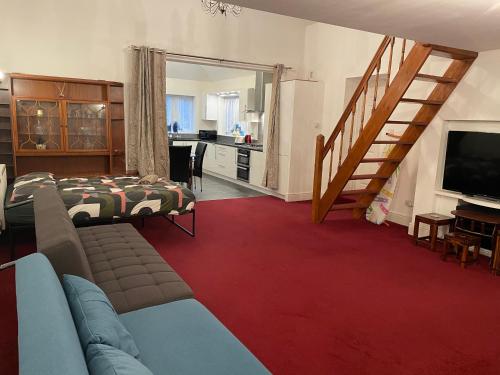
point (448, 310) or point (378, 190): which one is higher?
point (378, 190)

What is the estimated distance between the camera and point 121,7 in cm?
522

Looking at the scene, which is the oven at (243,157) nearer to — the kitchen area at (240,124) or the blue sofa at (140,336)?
the kitchen area at (240,124)

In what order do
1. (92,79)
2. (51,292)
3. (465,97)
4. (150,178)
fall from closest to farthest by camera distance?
(51,292), (465,97), (150,178), (92,79)

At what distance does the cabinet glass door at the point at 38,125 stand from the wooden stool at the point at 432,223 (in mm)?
4717

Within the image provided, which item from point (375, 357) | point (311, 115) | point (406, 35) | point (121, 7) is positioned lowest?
point (375, 357)

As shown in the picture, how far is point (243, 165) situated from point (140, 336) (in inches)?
245

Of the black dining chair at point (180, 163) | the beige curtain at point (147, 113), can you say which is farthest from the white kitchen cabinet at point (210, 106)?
the beige curtain at point (147, 113)

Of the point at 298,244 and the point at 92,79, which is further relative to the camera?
the point at 92,79

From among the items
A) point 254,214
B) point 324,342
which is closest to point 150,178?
point 254,214

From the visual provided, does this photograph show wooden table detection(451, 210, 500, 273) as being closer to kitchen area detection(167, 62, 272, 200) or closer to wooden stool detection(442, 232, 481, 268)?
wooden stool detection(442, 232, 481, 268)

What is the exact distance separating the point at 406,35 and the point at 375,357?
102 inches

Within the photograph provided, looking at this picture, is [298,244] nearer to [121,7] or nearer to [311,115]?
[311,115]

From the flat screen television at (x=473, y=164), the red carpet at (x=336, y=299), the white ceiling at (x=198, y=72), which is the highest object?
the white ceiling at (x=198, y=72)

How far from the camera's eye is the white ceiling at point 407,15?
92.2 inches
